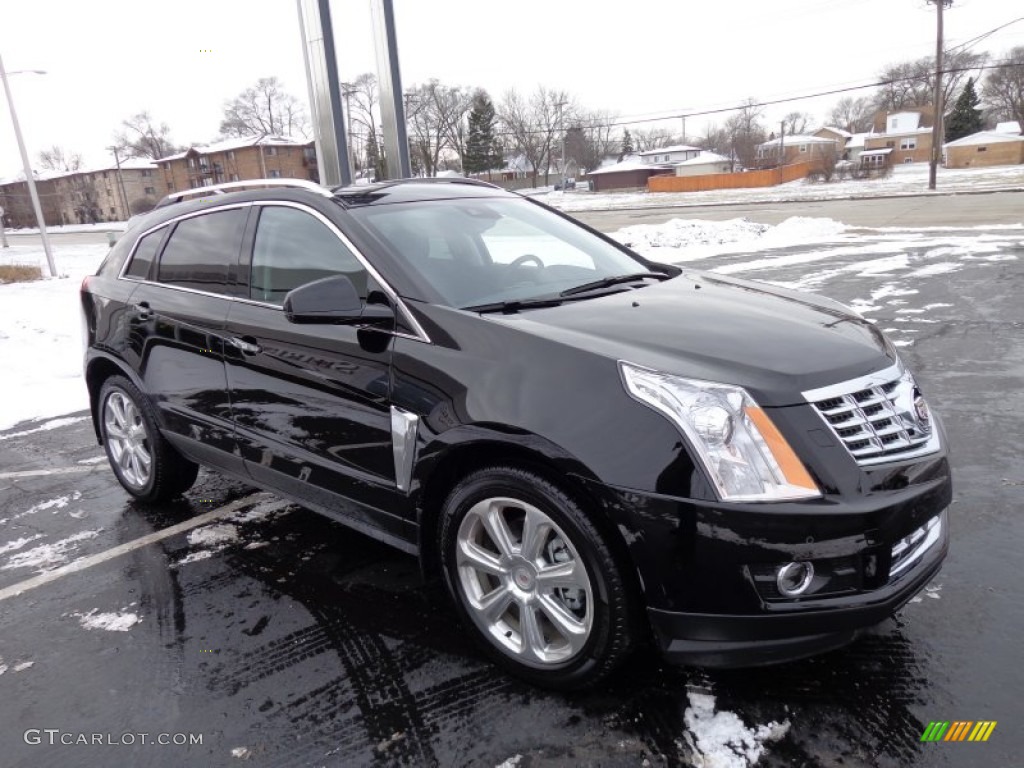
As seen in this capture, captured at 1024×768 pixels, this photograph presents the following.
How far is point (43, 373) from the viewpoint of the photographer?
8.34 m

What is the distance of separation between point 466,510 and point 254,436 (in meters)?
1.43

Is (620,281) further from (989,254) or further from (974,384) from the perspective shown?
(989,254)

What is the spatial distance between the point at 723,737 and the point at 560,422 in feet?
3.64

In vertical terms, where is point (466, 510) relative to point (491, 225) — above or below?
below

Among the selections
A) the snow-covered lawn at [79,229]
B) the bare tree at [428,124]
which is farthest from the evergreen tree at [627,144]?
the snow-covered lawn at [79,229]

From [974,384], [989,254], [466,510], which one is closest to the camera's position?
[466,510]

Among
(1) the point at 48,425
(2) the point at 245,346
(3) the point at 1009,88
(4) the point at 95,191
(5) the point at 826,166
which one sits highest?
(3) the point at 1009,88

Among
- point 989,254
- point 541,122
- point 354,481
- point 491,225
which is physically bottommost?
point 989,254

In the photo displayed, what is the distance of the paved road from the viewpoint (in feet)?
68.8

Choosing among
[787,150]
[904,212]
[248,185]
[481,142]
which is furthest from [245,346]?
[787,150]

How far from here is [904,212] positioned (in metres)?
25.1

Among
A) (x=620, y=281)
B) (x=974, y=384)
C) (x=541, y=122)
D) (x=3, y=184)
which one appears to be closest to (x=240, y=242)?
(x=620, y=281)

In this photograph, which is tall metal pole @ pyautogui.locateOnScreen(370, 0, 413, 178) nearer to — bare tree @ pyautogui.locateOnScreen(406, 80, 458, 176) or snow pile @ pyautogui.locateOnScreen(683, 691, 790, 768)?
snow pile @ pyautogui.locateOnScreen(683, 691, 790, 768)

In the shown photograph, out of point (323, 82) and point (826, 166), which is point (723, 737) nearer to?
point (323, 82)
